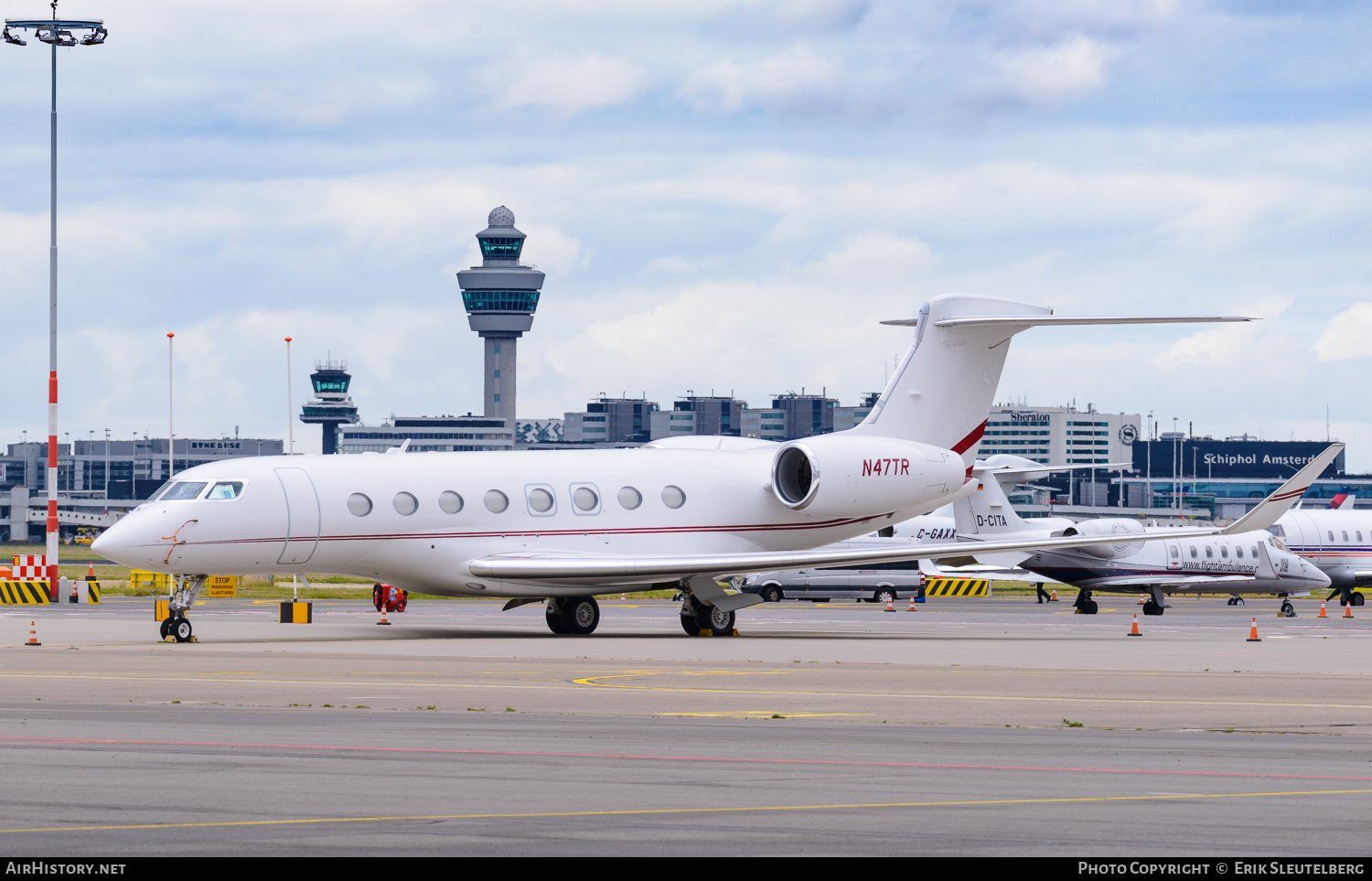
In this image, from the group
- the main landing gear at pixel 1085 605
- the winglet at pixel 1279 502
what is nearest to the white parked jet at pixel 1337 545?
the main landing gear at pixel 1085 605

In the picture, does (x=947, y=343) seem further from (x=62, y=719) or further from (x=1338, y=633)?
(x=62, y=719)

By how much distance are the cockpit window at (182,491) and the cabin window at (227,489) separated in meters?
0.25

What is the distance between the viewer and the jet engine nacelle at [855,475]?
118ft

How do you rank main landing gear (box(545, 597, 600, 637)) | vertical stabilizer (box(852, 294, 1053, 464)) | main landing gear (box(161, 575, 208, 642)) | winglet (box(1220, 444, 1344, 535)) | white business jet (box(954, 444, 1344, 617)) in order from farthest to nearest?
1. white business jet (box(954, 444, 1344, 617))
2. vertical stabilizer (box(852, 294, 1053, 464))
3. main landing gear (box(545, 597, 600, 637))
4. winglet (box(1220, 444, 1344, 535))
5. main landing gear (box(161, 575, 208, 642))

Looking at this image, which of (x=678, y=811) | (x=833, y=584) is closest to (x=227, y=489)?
(x=678, y=811)

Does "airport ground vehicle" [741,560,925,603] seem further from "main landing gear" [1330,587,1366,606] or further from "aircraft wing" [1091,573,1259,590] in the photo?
"main landing gear" [1330,587,1366,606]

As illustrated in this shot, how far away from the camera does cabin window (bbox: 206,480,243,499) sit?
31875 millimetres

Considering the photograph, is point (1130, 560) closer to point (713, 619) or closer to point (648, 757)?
point (713, 619)

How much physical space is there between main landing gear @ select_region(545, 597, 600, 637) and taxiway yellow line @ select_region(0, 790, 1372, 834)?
24.4m

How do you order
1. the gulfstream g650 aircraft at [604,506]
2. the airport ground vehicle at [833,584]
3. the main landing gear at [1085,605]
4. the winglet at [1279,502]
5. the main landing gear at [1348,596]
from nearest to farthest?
the gulfstream g650 aircraft at [604,506]
the winglet at [1279,502]
the main landing gear at [1085,605]
the main landing gear at [1348,596]
the airport ground vehicle at [833,584]

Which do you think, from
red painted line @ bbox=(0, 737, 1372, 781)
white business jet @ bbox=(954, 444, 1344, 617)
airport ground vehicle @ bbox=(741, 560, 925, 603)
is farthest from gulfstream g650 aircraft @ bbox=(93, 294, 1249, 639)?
airport ground vehicle @ bbox=(741, 560, 925, 603)

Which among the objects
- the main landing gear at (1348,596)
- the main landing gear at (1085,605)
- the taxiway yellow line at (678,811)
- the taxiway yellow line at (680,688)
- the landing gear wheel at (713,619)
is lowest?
the main landing gear at (1348,596)

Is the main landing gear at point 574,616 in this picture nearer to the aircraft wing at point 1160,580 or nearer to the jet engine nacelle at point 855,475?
the jet engine nacelle at point 855,475

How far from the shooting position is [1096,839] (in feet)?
30.8
